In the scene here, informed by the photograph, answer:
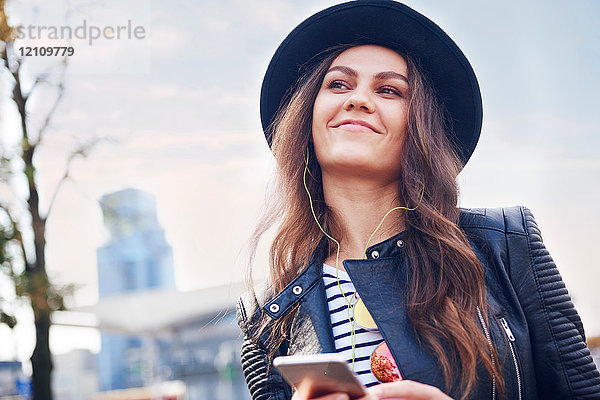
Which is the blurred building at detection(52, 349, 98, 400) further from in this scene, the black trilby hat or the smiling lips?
the smiling lips

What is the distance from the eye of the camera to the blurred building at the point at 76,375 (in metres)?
57.6

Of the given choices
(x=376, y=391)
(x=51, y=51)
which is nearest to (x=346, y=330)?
(x=376, y=391)

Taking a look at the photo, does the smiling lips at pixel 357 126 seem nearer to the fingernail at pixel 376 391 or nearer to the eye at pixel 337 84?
the eye at pixel 337 84

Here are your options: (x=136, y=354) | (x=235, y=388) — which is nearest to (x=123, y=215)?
(x=235, y=388)

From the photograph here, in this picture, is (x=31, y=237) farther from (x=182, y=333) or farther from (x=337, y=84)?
(x=182, y=333)

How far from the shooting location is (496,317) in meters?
1.86

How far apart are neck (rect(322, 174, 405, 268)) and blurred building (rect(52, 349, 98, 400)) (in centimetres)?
5761

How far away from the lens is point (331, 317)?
2.04 metres

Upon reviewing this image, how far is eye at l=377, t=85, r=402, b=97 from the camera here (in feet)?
7.20

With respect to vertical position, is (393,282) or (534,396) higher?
(393,282)

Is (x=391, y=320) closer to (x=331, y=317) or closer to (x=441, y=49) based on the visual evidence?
(x=331, y=317)

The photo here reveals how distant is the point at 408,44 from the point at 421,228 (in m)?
0.67

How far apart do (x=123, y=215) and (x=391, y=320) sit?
8.98m

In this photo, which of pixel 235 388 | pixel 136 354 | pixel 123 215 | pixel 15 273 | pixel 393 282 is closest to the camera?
pixel 393 282
